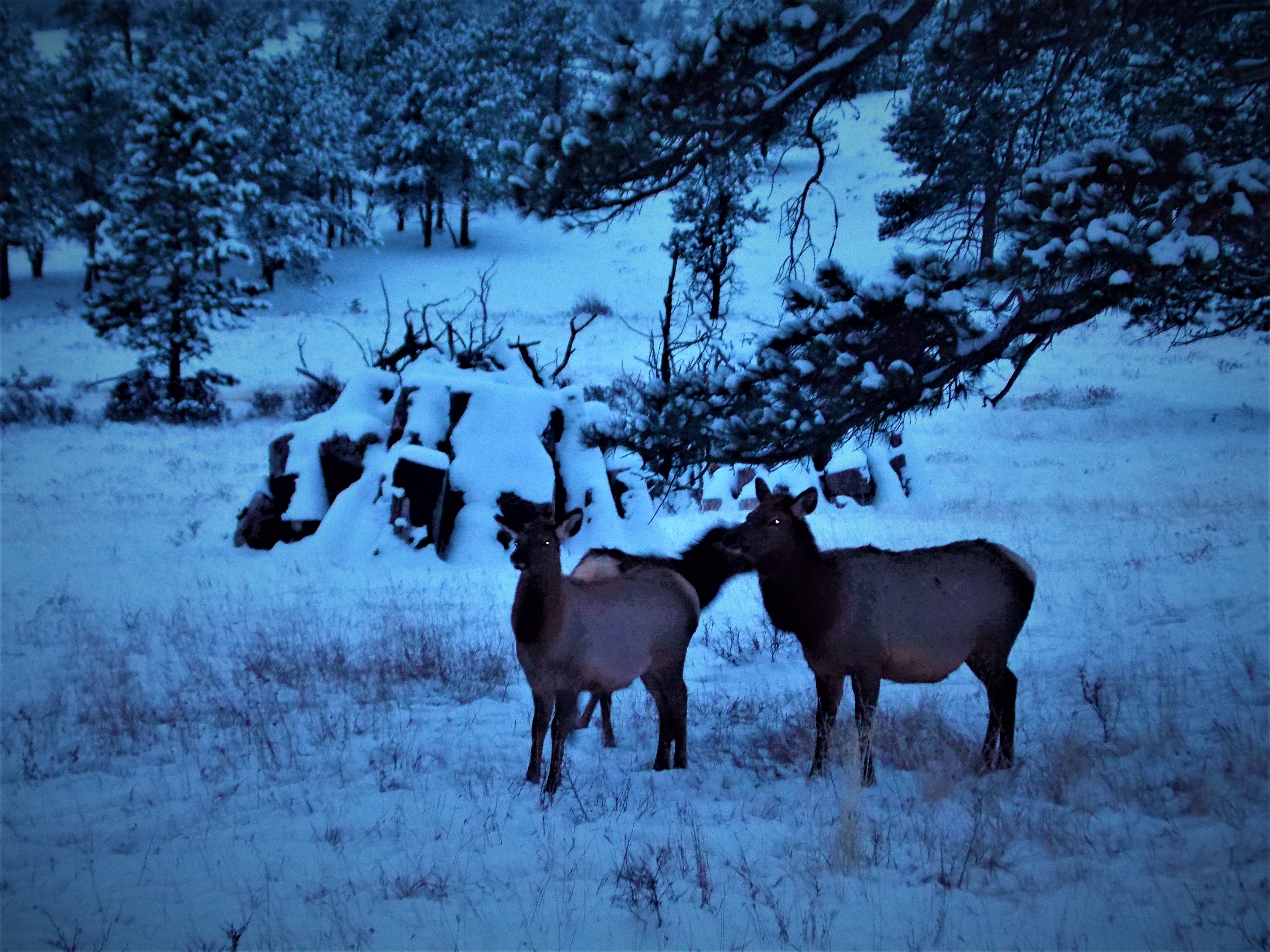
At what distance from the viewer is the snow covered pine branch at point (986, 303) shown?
4281mm

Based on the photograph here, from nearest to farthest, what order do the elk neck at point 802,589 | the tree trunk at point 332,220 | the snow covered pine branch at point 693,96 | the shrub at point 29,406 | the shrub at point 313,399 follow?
the snow covered pine branch at point 693,96
the elk neck at point 802,589
the shrub at point 313,399
the shrub at point 29,406
the tree trunk at point 332,220

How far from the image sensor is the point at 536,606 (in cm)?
533

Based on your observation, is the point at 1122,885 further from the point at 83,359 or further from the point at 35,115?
the point at 35,115

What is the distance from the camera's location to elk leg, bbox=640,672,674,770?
5609 millimetres

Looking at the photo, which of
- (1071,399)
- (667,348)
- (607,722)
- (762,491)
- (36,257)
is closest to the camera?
(762,491)

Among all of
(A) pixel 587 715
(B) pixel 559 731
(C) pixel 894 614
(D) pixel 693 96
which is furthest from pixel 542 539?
(D) pixel 693 96

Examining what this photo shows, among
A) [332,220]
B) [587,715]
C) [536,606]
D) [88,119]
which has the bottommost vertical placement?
[587,715]

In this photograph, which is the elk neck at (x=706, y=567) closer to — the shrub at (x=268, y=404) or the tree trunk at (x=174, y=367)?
the shrub at (x=268, y=404)

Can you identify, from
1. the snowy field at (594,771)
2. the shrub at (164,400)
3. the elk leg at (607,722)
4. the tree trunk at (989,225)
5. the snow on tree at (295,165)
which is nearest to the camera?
the snowy field at (594,771)

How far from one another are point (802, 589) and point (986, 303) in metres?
2.09

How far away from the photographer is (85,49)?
3534cm

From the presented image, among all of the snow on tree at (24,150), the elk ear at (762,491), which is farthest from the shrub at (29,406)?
the elk ear at (762,491)

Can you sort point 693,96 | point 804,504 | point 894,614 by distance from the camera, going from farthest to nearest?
point 804,504 < point 894,614 < point 693,96

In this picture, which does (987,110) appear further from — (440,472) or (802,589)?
(440,472)
